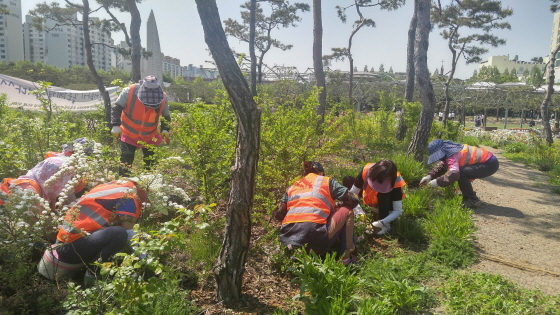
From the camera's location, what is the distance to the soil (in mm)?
2812

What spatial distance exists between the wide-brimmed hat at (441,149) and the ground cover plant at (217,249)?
0.47 meters

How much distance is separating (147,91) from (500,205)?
522cm

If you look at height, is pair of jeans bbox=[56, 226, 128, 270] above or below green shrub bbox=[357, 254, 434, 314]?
above

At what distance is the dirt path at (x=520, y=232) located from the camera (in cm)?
324

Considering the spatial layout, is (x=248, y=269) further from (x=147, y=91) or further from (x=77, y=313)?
(x=147, y=91)

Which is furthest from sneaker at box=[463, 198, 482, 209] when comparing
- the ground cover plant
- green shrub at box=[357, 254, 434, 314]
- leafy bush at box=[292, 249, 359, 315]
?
leafy bush at box=[292, 249, 359, 315]

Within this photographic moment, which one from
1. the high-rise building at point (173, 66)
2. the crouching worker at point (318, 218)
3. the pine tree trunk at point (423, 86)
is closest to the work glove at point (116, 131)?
the crouching worker at point (318, 218)

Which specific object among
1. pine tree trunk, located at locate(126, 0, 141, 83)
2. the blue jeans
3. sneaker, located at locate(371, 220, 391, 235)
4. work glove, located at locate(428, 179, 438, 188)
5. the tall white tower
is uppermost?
the tall white tower

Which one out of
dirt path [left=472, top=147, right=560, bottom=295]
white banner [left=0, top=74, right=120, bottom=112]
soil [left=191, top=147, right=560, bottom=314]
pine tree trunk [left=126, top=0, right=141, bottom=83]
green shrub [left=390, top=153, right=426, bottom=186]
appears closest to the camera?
soil [left=191, top=147, right=560, bottom=314]

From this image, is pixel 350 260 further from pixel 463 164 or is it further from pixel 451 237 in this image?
pixel 463 164

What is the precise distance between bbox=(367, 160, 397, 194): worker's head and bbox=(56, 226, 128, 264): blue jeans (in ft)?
8.30

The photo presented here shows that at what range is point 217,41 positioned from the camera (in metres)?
2.36

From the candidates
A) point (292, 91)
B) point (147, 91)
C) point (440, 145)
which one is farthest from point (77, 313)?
point (292, 91)

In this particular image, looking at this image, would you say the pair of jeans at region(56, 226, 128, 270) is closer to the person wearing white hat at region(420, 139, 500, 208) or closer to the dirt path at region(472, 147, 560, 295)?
the dirt path at region(472, 147, 560, 295)
